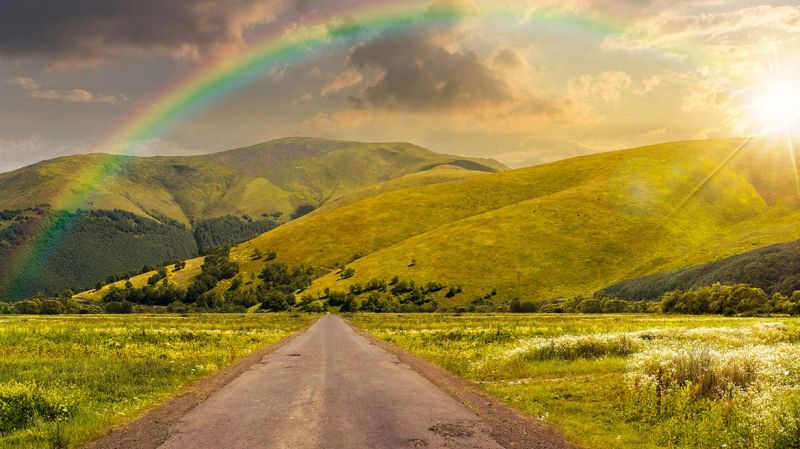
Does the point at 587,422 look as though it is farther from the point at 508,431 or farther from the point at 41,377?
the point at 41,377

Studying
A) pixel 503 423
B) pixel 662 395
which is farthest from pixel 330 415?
pixel 662 395

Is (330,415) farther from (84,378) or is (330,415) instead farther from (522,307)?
(522,307)

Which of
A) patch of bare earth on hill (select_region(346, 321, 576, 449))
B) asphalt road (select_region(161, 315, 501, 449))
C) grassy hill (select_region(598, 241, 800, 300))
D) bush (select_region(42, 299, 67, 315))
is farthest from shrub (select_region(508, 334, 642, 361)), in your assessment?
bush (select_region(42, 299, 67, 315))

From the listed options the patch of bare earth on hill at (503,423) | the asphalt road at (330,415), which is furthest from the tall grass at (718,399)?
the asphalt road at (330,415)

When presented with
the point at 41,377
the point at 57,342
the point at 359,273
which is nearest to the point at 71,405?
the point at 41,377

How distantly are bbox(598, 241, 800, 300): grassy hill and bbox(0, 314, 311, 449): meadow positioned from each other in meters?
109

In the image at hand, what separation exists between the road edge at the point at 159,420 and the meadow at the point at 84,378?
0.41 meters

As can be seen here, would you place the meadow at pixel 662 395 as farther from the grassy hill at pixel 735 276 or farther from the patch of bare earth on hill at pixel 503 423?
the grassy hill at pixel 735 276

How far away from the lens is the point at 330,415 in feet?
45.6

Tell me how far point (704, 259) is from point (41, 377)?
6534 inches

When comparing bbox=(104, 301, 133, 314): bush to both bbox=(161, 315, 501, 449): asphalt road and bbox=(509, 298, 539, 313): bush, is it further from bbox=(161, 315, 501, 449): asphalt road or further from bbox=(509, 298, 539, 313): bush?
bbox=(161, 315, 501, 449): asphalt road

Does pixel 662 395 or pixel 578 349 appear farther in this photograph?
pixel 578 349

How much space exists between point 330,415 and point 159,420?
4497 mm

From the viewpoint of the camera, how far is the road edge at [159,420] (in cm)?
1188
